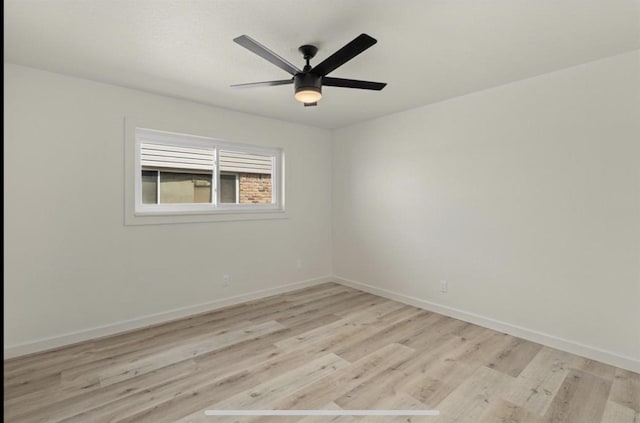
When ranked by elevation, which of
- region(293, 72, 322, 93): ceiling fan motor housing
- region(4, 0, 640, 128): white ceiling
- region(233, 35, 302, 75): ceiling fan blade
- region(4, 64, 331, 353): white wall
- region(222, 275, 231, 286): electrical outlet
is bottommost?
region(222, 275, 231, 286): electrical outlet

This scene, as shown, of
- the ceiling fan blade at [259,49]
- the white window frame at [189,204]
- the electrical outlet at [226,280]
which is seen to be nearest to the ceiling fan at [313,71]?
the ceiling fan blade at [259,49]

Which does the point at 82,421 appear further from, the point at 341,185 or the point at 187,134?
the point at 341,185

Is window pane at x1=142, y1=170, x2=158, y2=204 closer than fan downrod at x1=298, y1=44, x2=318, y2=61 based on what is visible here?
No

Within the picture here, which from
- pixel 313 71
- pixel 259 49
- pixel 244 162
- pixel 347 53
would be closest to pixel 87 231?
pixel 244 162

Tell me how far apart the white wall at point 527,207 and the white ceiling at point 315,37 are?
0.36 m

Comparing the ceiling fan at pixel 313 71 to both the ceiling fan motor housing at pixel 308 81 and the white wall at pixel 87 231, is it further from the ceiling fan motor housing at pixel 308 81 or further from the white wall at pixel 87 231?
the white wall at pixel 87 231

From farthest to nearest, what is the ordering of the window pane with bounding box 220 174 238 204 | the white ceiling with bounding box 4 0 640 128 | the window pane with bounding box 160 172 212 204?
the window pane with bounding box 220 174 238 204, the window pane with bounding box 160 172 212 204, the white ceiling with bounding box 4 0 640 128

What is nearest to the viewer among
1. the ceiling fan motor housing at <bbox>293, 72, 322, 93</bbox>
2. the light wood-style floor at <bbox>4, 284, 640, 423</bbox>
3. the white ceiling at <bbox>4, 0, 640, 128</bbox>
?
the white ceiling at <bbox>4, 0, 640, 128</bbox>

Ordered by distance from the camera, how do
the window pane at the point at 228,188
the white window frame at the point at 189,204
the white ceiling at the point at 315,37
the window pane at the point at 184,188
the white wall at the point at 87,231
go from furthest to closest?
1. the window pane at the point at 228,188
2. the window pane at the point at 184,188
3. the white window frame at the point at 189,204
4. the white wall at the point at 87,231
5. the white ceiling at the point at 315,37

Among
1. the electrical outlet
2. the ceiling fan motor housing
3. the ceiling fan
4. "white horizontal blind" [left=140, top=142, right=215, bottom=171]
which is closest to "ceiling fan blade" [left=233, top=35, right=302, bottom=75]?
the ceiling fan

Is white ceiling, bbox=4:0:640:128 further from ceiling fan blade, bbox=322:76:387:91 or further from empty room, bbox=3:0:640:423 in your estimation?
ceiling fan blade, bbox=322:76:387:91

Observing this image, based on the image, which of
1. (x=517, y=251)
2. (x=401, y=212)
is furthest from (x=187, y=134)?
(x=517, y=251)

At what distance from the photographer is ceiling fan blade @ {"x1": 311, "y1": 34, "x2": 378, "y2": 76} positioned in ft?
6.18

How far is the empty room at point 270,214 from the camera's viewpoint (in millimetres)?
2154
